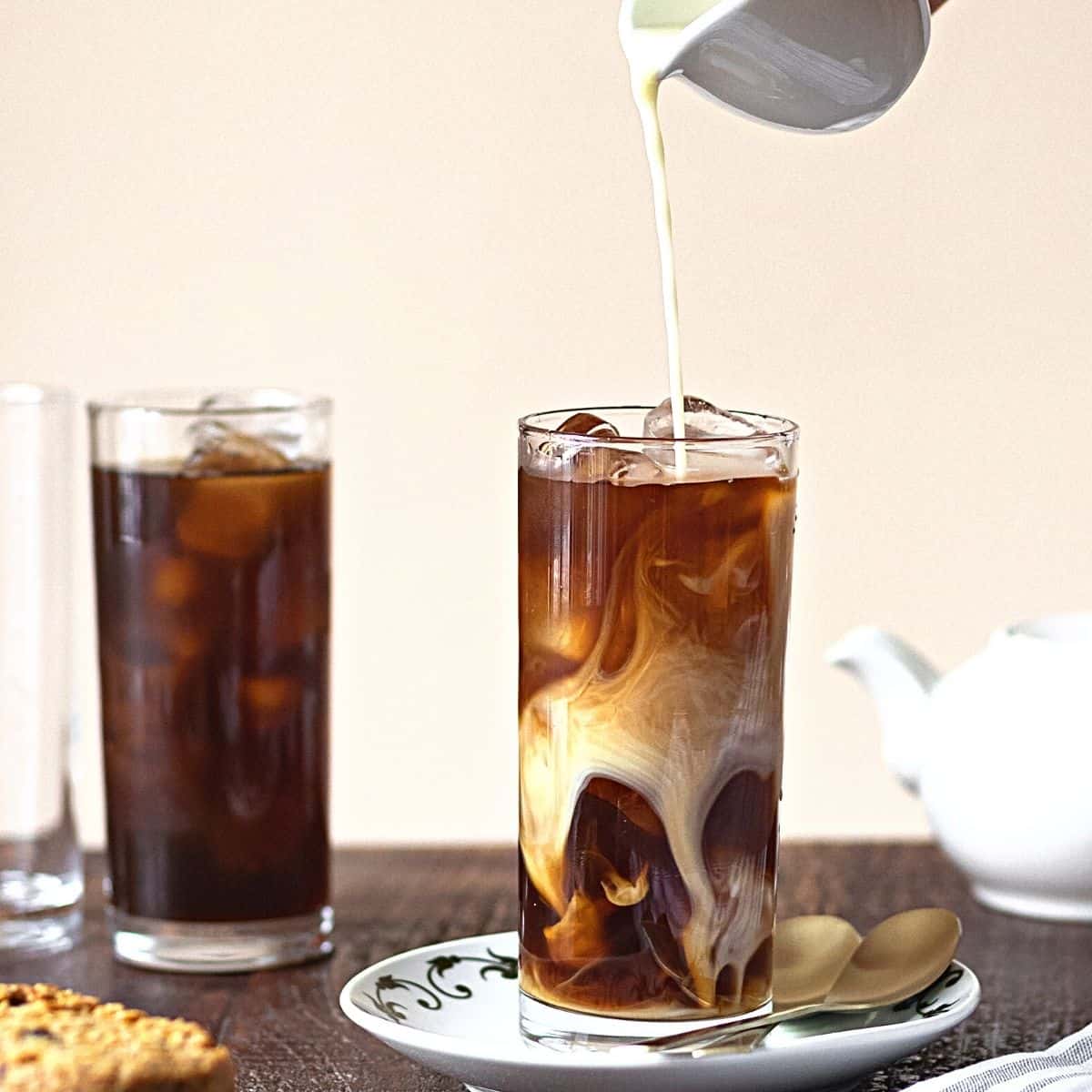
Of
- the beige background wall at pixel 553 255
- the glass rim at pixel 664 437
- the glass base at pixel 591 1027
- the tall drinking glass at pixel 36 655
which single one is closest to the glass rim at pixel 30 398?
the tall drinking glass at pixel 36 655

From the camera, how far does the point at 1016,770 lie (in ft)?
3.97

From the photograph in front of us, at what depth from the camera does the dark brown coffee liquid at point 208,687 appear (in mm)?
1148

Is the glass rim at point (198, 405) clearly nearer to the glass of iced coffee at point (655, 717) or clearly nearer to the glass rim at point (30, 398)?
the glass rim at point (30, 398)

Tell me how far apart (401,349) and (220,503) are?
1072 millimetres

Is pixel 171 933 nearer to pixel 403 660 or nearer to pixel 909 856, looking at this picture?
pixel 909 856

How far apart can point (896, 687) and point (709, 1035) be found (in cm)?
53

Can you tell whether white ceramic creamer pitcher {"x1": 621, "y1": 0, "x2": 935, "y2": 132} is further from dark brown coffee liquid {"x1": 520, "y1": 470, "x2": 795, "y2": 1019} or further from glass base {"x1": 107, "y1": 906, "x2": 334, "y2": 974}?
glass base {"x1": 107, "y1": 906, "x2": 334, "y2": 974}

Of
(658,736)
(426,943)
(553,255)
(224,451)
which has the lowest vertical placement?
(426,943)

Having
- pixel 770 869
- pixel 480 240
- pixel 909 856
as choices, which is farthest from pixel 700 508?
pixel 480 240

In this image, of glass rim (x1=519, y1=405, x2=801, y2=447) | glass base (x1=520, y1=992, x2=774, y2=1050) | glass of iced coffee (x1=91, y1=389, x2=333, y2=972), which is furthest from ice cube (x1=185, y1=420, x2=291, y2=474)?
glass base (x1=520, y1=992, x2=774, y2=1050)

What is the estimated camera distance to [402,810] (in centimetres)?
232

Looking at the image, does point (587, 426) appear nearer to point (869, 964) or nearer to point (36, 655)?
point (869, 964)

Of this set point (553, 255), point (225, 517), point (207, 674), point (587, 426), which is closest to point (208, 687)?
point (207, 674)

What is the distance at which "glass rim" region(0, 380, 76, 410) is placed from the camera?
1242mm
